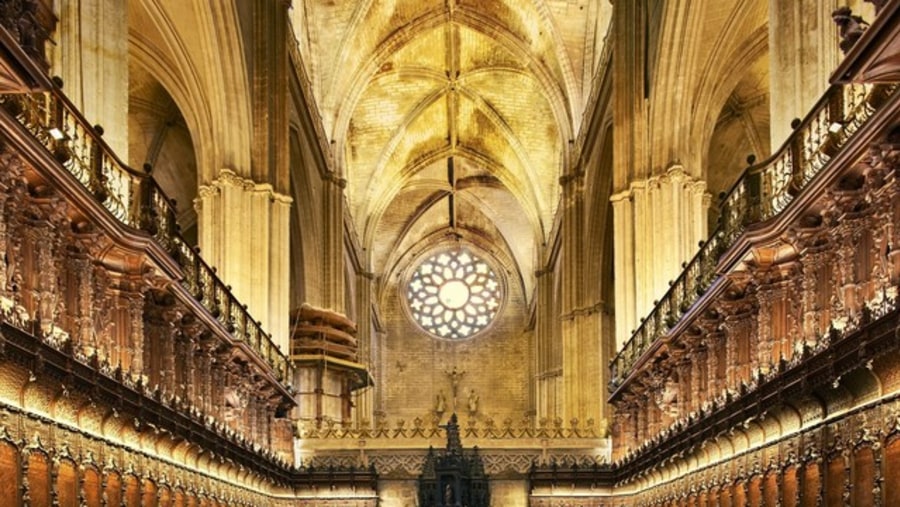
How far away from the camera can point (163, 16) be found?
2170 cm

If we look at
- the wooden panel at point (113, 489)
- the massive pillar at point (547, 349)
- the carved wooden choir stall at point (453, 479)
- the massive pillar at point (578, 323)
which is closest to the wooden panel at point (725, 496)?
the wooden panel at point (113, 489)

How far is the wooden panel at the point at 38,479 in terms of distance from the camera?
30.4 ft

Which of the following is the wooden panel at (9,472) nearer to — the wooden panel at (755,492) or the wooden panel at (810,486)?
the wooden panel at (810,486)

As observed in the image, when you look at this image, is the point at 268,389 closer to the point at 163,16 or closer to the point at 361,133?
the point at 163,16

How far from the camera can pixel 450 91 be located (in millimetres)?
41875

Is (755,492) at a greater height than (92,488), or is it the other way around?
(92,488)

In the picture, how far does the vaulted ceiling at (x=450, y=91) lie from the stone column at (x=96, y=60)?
1971cm

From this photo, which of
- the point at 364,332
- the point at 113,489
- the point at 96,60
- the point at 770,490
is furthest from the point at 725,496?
the point at 364,332

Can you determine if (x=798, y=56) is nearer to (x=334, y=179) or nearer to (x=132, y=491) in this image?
(x=132, y=491)

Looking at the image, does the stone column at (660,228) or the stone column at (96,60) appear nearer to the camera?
the stone column at (96,60)

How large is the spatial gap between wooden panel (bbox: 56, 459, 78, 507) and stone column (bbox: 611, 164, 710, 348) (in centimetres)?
1491

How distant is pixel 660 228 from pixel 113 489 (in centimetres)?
1472

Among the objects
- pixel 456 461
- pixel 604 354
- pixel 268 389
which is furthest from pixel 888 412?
pixel 604 354

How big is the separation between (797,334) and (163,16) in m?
14.5
